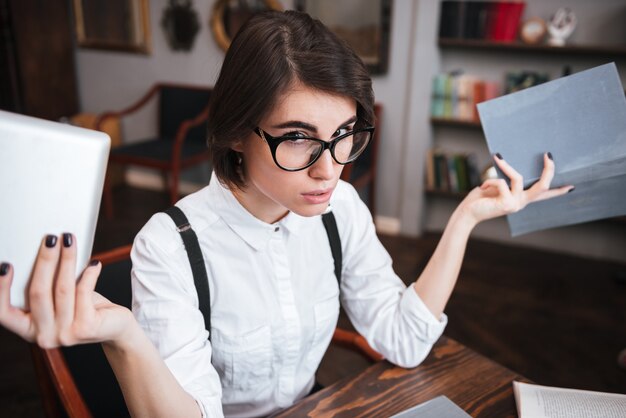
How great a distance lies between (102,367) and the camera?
Result: 3.74 feet

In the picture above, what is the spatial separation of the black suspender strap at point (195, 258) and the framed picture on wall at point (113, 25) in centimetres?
411

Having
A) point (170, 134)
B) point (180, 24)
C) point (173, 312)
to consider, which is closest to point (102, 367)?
point (173, 312)

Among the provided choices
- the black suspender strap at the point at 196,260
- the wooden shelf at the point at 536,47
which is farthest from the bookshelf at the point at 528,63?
the black suspender strap at the point at 196,260

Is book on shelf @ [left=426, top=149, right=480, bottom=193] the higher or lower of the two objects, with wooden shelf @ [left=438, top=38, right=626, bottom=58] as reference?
lower

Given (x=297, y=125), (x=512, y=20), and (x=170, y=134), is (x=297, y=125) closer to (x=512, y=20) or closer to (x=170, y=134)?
(x=512, y=20)

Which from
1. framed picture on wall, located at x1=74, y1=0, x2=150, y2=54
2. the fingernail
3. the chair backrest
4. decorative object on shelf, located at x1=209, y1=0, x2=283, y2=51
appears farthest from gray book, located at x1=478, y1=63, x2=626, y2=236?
framed picture on wall, located at x1=74, y1=0, x2=150, y2=54

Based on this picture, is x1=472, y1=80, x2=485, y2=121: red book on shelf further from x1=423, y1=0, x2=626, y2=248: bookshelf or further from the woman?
the woman

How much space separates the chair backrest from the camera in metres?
4.46

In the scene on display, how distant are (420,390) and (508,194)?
411 millimetres

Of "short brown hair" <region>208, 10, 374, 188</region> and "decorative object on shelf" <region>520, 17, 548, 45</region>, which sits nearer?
"short brown hair" <region>208, 10, 374, 188</region>

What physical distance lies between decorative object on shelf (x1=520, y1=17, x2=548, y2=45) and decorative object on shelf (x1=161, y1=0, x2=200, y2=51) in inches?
101

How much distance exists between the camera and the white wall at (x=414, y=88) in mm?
3422

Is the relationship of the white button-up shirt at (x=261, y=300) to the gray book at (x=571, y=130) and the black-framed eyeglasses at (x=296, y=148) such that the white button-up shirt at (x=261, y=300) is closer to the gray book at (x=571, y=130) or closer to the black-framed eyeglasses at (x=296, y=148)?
the black-framed eyeglasses at (x=296, y=148)

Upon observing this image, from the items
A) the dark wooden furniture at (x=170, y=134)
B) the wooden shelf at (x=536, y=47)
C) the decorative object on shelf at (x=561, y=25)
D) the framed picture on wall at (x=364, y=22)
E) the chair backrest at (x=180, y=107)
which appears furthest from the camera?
the chair backrest at (x=180, y=107)
